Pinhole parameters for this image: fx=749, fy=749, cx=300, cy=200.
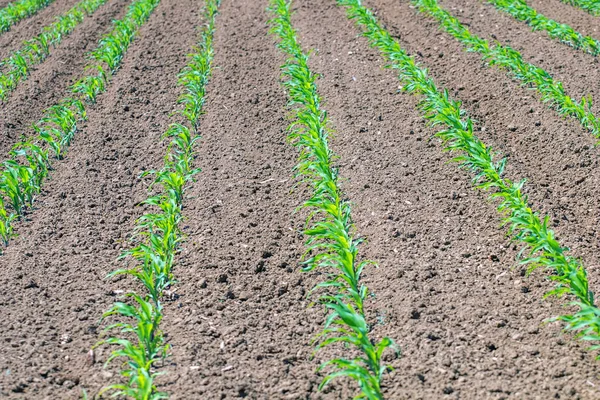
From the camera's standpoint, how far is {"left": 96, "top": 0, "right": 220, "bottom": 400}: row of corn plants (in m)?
4.23

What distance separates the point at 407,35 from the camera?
10562 mm

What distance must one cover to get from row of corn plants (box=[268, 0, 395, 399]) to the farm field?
3 centimetres

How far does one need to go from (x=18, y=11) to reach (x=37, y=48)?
3414 millimetres

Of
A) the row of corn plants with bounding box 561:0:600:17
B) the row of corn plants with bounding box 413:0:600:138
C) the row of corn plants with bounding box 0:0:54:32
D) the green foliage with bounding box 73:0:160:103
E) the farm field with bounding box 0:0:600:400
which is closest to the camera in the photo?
the farm field with bounding box 0:0:600:400

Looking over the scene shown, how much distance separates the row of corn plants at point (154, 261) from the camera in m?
4.23

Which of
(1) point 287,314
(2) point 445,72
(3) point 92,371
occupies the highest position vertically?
(3) point 92,371

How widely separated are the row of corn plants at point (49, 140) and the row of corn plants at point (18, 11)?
2586mm

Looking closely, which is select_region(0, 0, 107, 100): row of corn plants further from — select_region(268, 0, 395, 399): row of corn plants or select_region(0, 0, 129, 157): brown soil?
select_region(268, 0, 395, 399): row of corn plants

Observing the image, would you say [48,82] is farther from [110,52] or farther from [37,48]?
[37,48]

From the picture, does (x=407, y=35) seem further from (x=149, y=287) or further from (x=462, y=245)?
(x=149, y=287)

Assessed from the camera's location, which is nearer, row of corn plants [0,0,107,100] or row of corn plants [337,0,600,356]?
row of corn plants [337,0,600,356]

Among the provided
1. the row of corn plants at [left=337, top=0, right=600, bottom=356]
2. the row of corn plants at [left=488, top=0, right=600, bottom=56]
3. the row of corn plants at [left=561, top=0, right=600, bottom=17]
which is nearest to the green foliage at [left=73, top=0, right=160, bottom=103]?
the row of corn plants at [left=337, top=0, right=600, bottom=356]

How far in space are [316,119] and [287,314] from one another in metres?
2.84

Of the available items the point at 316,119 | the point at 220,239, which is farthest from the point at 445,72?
the point at 220,239
